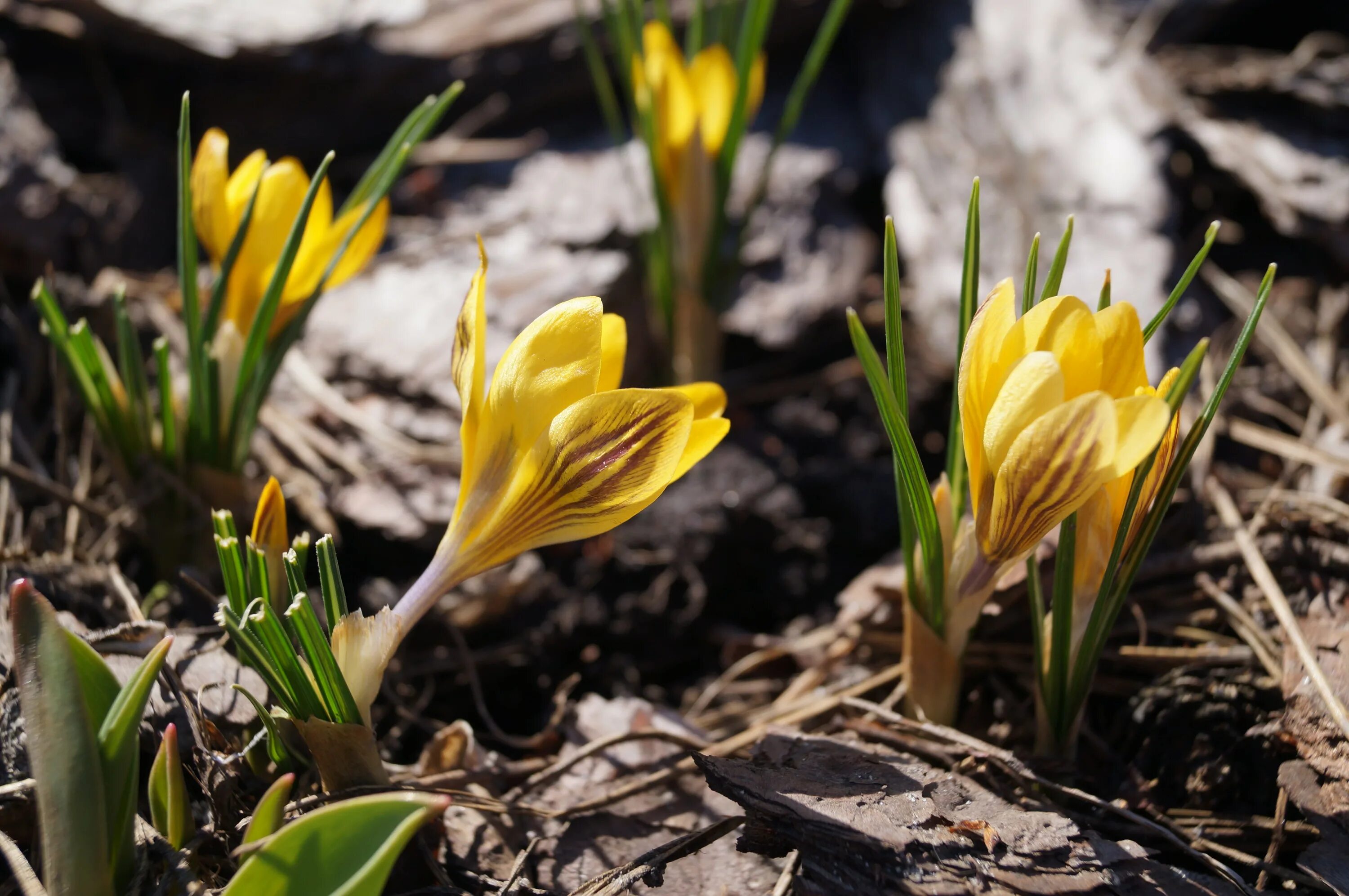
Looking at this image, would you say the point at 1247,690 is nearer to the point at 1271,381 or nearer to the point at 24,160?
the point at 1271,381

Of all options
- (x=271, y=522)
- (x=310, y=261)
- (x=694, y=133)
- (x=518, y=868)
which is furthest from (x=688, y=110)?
(x=518, y=868)

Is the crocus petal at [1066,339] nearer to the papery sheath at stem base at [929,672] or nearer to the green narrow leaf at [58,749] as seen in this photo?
the papery sheath at stem base at [929,672]

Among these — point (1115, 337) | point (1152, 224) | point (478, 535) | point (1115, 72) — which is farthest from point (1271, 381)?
point (478, 535)

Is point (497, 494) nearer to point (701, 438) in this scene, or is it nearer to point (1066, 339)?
point (701, 438)

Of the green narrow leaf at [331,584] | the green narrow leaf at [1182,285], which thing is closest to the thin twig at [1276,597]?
the green narrow leaf at [1182,285]

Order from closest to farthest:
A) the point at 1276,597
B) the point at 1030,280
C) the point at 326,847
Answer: the point at 326,847 → the point at 1030,280 → the point at 1276,597
